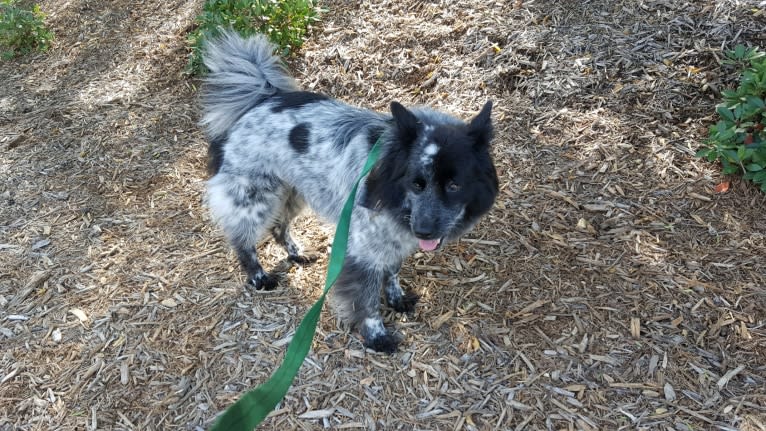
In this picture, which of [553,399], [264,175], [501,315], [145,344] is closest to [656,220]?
[501,315]

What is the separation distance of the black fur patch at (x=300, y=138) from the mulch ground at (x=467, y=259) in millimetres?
1140

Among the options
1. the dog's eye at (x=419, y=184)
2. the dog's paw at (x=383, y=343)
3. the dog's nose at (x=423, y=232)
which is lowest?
the dog's paw at (x=383, y=343)

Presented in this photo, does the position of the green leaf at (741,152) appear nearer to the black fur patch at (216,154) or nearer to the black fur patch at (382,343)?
the black fur patch at (382,343)

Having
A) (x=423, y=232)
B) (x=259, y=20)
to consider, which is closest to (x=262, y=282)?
(x=423, y=232)

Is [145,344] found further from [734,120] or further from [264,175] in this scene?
[734,120]

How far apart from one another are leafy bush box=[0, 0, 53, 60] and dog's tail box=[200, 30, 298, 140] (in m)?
4.36

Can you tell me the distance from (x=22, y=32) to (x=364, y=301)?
642cm

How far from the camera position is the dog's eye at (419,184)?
283 centimetres

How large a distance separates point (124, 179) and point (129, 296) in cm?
151

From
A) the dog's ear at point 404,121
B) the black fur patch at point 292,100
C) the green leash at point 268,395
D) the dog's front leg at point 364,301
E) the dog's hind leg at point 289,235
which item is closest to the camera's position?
the green leash at point 268,395

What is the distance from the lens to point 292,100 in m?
3.69

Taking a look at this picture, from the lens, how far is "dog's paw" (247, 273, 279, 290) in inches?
158

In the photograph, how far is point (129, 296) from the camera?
3.91 meters

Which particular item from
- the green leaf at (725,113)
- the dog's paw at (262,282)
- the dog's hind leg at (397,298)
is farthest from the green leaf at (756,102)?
the dog's paw at (262,282)
